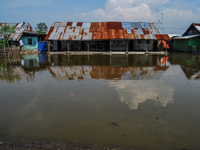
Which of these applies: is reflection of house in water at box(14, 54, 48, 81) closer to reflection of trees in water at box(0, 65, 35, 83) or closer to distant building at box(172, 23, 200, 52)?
reflection of trees in water at box(0, 65, 35, 83)

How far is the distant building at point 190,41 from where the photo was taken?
2747 centimetres

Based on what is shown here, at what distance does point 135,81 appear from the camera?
833cm

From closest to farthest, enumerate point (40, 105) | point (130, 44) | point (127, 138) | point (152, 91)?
point (127, 138)
point (40, 105)
point (152, 91)
point (130, 44)

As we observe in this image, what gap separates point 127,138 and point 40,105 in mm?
3054

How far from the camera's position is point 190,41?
92.9ft

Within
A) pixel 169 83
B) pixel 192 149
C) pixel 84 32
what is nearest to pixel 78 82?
pixel 169 83

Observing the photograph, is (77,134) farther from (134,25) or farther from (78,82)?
(134,25)

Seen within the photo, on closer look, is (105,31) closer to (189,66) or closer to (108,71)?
(189,66)

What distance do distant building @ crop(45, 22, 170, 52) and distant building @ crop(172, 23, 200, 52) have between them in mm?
5155

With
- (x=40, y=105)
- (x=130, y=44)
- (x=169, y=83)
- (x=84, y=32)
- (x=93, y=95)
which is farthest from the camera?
(x=130, y=44)

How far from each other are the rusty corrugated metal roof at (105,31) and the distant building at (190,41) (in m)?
5.12

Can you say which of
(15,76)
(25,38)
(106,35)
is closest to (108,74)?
(15,76)

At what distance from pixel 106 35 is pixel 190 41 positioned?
14.1 metres

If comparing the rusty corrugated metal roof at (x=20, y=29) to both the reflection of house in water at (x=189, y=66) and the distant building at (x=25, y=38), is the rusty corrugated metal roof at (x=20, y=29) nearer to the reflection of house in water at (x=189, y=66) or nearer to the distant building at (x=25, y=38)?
the distant building at (x=25, y=38)
